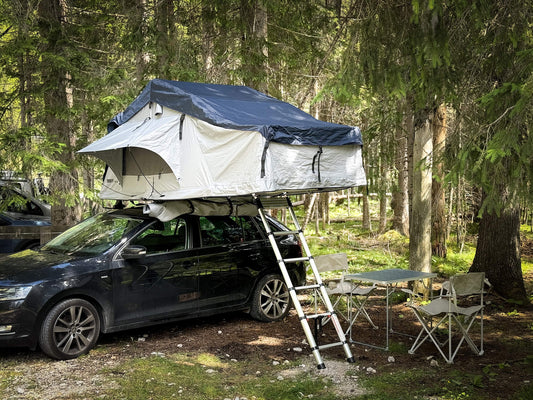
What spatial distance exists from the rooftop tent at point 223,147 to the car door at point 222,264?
0.91 meters

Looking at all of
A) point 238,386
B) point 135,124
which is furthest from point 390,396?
point 135,124

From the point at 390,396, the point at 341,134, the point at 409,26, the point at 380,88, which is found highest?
the point at 409,26

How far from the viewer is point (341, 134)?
718cm

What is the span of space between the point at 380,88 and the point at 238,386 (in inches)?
155

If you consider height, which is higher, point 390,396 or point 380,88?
point 380,88

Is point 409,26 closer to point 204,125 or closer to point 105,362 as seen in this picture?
point 204,125

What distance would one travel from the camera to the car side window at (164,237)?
7.21 metres

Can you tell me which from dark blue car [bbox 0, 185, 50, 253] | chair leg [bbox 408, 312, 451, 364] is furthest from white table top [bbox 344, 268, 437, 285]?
dark blue car [bbox 0, 185, 50, 253]

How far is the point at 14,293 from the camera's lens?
6.08m

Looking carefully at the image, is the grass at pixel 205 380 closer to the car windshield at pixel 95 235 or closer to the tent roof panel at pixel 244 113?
the car windshield at pixel 95 235

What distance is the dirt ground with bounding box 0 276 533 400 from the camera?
18.6 feet

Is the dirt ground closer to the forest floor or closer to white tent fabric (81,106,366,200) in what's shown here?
the forest floor

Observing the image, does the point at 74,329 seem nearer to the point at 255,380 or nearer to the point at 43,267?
the point at 43,267

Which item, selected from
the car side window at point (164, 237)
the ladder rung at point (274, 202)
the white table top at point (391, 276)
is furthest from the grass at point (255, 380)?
the ladder rung at point (274, 202)
